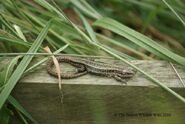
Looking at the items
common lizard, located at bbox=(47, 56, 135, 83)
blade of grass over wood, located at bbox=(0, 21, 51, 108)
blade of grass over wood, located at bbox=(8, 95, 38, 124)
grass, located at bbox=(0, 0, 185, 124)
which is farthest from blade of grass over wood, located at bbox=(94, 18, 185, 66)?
blade of grass over wood, located at bbox=(8, 95, 38, 124)

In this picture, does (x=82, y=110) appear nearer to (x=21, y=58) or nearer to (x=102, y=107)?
(x=102, y=107)

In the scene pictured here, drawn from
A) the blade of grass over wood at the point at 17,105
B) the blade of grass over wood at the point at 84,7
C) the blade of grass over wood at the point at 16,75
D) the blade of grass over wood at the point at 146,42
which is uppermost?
the blade of grass over wood at the point at 84,7

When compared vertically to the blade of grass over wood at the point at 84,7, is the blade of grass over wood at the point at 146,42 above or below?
below

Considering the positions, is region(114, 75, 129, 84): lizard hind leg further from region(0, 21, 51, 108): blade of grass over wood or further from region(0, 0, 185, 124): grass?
region(0, 21, 51, 108): blade of grass over wood

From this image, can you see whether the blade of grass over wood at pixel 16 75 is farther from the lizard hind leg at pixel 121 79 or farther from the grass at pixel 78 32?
the lizard hind leg at pixel 121 79

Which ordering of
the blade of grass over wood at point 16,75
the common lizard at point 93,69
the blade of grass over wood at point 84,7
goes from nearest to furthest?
the blade of grass over wood at point 16,75, the common lizard at point 93,69, the blade of grass over wood at point 84,7

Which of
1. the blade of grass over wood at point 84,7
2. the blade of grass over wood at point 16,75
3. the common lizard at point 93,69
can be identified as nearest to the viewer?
the blade of grass over wood at point 16,75

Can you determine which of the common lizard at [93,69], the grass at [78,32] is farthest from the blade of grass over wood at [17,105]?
the common lizard at [93,69]
